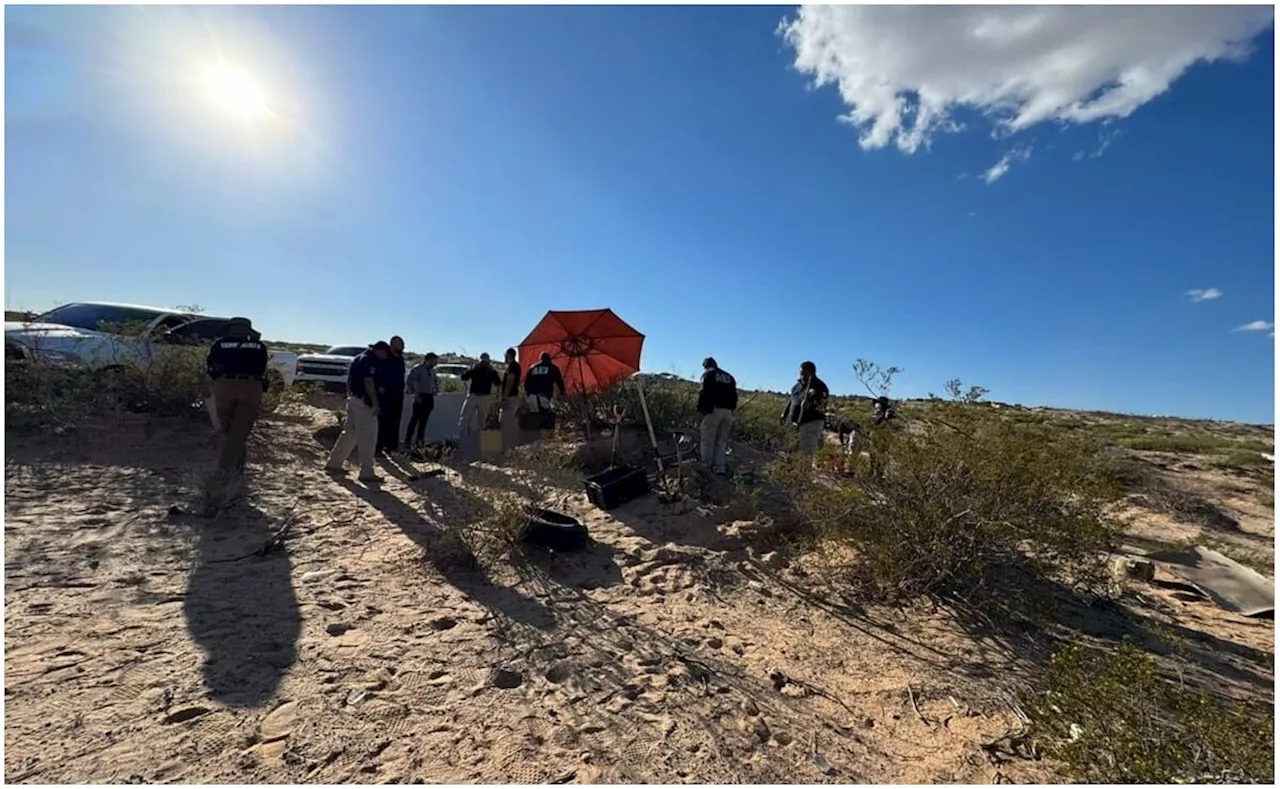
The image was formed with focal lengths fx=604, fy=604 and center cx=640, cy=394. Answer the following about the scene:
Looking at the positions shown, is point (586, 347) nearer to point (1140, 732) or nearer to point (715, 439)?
point (715, 439)

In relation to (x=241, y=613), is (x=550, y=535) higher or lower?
higher

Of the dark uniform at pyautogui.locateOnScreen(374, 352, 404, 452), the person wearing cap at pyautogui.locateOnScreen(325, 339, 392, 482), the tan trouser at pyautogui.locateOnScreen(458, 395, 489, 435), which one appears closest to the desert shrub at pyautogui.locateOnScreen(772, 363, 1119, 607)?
the person wearing cap at pyautogui.locateOnScreen(325, 339, 392, 482)

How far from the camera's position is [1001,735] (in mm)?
2582

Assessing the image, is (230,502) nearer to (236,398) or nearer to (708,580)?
(236,398)

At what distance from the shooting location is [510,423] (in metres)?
8.77

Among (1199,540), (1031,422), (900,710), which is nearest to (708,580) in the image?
(900,710)

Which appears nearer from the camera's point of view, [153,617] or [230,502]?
[153,617]

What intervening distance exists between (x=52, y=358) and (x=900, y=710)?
372 inches

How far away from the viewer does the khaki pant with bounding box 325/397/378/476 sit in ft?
20.7

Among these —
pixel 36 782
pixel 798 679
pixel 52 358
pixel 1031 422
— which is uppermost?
pixel 1031 422

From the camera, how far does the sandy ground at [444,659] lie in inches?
90.2

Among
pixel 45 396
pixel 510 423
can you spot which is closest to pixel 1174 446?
pixel 510 423

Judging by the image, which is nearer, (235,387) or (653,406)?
(235,387)

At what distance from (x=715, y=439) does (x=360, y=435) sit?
391 cm
